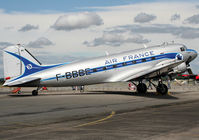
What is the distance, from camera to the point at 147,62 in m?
36.8

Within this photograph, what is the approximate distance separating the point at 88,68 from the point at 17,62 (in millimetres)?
9110

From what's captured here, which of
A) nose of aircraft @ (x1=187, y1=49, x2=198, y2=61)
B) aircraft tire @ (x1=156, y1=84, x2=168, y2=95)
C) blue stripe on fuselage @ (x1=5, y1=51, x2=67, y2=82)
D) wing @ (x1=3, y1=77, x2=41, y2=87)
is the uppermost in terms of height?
nose of aircraft @ (x1=187, y1=49, x2=198, y2=61)

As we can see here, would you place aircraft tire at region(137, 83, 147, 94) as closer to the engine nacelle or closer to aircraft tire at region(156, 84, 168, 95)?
aircraft tire at region(156, 84, 168, 95)

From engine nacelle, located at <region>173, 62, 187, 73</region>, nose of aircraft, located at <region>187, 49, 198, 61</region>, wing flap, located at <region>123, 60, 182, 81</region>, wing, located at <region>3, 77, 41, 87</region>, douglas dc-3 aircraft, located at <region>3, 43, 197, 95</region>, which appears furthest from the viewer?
nose of aircraft, located at <region>187, 49, 198, 61</region>

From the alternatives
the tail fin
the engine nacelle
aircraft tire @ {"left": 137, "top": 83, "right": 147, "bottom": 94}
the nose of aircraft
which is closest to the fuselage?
the tail fin

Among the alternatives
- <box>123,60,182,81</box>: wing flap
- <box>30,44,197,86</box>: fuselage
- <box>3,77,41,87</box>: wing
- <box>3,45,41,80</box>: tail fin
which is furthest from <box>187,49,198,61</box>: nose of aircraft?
<box>3,77,41,87</box>: wing

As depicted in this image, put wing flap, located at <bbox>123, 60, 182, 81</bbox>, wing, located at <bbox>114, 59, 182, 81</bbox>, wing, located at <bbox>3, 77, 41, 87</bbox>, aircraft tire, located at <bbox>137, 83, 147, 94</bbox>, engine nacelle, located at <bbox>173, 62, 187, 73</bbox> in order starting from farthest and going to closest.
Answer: aircraft tire, located at <bbox>137, 83, 147, 94</bbox> < engine nacelle, located at <bbox>173, 62, 187, 73</bbox> < wing, located at <bbox>3, 77, 41, 87</bbox> < wing, located at <bbox>114, 59, 182, 81</bbox> < wing flap, located at <bbox>123, 60, 182, 81</bbox>

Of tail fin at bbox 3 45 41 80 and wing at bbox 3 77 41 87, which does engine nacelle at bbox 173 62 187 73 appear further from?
tail fin at bbox 3 45 41 80

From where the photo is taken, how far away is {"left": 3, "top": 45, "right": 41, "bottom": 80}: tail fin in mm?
36250

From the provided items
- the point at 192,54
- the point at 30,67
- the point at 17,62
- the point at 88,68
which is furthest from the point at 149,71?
the point at 17,62

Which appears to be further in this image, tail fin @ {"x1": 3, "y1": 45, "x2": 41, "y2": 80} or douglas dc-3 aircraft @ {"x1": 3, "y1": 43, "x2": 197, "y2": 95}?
tail fin @ {"x1": 3, "y1": 45, "x2": 41, "y2": 80}

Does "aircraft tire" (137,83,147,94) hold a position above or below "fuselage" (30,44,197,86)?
below

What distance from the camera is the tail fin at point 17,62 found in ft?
119

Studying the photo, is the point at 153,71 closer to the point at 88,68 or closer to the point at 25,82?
the point at 88,68
